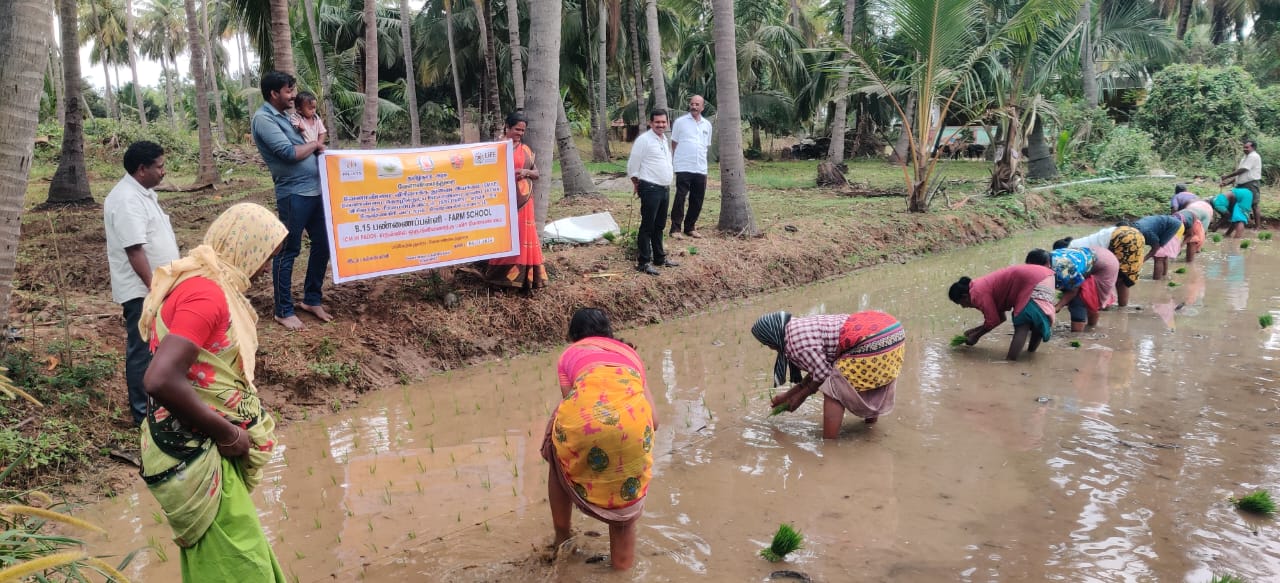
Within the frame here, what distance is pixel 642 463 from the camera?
3.52m

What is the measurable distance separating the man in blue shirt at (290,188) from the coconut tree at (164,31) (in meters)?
45.6

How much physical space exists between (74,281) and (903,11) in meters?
11.9

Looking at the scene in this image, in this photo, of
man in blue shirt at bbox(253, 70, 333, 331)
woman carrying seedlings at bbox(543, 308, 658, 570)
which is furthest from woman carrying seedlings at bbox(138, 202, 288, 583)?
man in blue shirt at bbox(253, 70, 333, 331)

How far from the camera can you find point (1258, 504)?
4.24 metres

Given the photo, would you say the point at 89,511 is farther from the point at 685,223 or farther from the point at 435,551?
the point at 685,223

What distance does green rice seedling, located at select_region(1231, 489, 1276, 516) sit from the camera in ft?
13.9

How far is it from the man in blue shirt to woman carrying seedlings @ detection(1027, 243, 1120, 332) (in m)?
6.67

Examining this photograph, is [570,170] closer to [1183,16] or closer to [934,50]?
[934,50]

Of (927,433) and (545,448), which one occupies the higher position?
(545,448)

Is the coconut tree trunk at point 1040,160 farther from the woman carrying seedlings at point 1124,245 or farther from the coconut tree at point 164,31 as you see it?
the coconut tree at point 164,31

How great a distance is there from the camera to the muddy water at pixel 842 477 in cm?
390

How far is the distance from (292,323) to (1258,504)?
21.4 feet

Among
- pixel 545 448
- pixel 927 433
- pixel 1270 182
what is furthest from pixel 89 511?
pixel 1270 182

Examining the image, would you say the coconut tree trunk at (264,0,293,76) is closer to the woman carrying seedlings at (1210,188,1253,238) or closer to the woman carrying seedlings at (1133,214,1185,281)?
the woman carrying seedlings at (1133,214,1185,281)
